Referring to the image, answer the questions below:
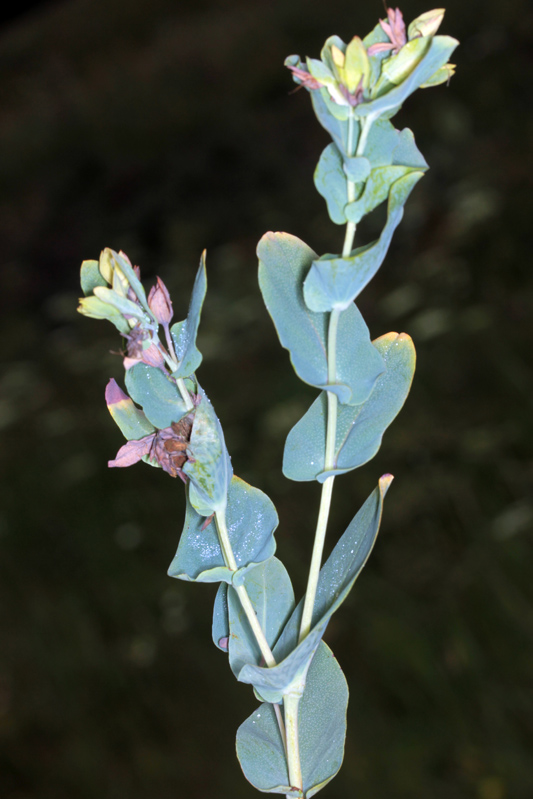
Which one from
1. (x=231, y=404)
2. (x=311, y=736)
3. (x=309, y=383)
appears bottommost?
(x=231, y=404)

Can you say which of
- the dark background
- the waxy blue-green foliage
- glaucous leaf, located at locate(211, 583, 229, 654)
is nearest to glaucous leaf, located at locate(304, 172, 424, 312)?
the waxy blue-green foliage

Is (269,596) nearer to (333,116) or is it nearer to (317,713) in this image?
(317,713)

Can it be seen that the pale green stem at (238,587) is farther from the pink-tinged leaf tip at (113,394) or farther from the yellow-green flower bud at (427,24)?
the yellow-green flower bud at (427,24)

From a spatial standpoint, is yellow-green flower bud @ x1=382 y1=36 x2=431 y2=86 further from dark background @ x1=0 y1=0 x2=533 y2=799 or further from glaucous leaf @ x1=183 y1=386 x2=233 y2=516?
dark background @ x1=0 y1=0 x2=533 y2=799

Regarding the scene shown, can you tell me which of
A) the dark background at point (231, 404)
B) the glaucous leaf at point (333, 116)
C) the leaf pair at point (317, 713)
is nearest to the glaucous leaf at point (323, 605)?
the leaf pair at point (317, 713)

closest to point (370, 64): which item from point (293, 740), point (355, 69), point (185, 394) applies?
point (355, 69)

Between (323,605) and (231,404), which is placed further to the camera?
(231,404)

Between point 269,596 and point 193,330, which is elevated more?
point 193,330

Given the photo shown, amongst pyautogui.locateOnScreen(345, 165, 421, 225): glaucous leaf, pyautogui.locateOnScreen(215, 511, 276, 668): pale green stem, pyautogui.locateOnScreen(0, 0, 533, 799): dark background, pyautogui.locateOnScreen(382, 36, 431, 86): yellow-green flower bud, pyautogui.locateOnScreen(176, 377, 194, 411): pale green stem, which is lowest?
pyautogui.locateOnScreen(0, 0, 533, 799): dark background
